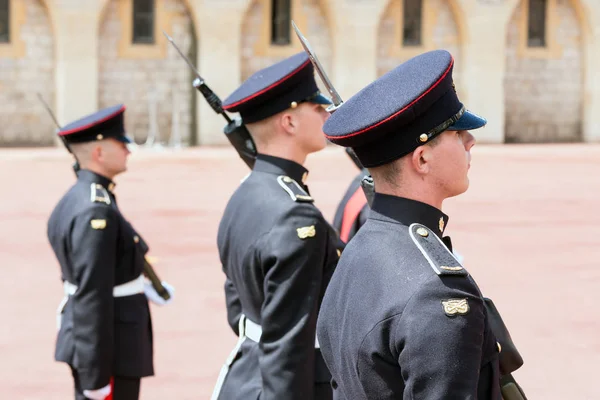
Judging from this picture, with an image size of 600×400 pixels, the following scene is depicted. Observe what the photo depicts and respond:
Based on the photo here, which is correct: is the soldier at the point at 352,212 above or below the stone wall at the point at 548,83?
above

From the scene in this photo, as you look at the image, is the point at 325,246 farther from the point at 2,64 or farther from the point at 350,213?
the point at 2,64

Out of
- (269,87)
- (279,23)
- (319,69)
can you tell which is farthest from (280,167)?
(279,23)

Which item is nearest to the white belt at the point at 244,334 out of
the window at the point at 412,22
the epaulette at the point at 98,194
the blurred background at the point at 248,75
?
the epaulette at the point at 98,194

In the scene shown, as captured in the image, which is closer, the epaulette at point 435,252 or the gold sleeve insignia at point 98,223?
the epaulette at point 435,252

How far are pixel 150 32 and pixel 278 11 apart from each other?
3120mm

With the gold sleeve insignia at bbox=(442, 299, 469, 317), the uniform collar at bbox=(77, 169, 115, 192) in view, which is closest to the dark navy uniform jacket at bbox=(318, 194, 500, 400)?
the gold sleeve insignia at bbox=(442, 299, 469, 317)

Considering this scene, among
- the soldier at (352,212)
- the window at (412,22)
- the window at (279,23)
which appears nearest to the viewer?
the soldier at (352,212)

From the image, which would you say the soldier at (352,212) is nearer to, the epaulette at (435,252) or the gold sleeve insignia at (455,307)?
the epaulette at (435,252)

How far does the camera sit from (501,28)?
2734cm

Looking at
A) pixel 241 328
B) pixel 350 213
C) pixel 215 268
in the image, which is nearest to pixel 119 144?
pixel 350 213

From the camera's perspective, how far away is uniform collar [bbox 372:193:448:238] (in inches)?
93.6

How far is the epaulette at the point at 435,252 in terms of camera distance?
2.22 metres

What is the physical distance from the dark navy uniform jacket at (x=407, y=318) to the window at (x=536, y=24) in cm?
2708

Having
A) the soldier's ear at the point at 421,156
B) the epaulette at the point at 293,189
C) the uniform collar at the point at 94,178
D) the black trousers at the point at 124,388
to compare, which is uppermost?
the soldier's ear at the point at 421,156
